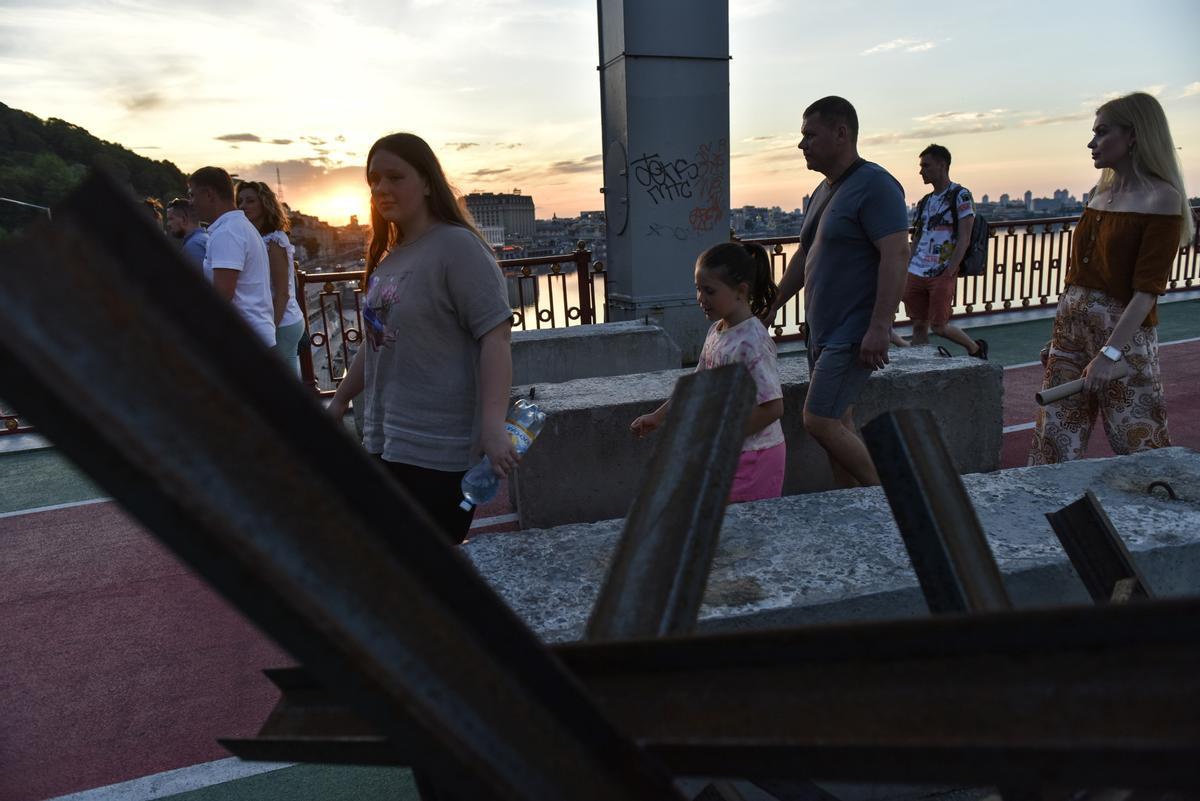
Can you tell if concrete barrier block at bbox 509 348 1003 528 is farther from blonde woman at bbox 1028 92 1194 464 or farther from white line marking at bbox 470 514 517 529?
blonde woman at bbox 1028 92 1194 464

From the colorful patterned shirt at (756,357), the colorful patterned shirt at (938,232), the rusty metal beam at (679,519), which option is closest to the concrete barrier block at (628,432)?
the colorful patterned shirt at (756,357)

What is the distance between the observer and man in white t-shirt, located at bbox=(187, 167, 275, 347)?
466 cm

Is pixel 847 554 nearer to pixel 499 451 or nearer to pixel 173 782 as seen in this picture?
pixel 499 451

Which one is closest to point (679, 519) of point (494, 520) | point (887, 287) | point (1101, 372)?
point (887, 287)

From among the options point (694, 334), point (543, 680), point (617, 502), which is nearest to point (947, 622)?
point (543, 680)

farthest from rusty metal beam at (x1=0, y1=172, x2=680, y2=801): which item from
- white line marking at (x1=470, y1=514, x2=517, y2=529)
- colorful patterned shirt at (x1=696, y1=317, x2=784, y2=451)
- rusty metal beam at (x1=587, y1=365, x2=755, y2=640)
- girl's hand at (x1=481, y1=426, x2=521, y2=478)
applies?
white line marking at (x1=470, y1=514, x2=517, y2=529)

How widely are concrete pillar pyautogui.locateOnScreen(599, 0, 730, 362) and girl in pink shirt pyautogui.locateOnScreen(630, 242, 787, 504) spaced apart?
5.83 meters

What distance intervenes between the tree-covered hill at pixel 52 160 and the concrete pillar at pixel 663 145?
6351cm

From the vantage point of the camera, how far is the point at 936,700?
20.4 inches

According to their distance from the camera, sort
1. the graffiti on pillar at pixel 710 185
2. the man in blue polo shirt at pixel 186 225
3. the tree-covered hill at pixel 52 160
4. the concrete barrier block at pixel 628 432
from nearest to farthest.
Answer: the concrete barrier block at pixel 628 432, the man in blue polo shirt at pixel 186 225, the graffiti on pillar at pixel 710 185, the tree-covered hill at pixel 52 160

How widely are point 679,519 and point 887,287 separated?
311 cm

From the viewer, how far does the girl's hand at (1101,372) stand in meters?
3.58

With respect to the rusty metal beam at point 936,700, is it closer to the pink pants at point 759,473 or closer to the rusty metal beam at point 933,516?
the rusty metal beam at point 933,516

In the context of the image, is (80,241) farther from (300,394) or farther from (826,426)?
(826,426)
